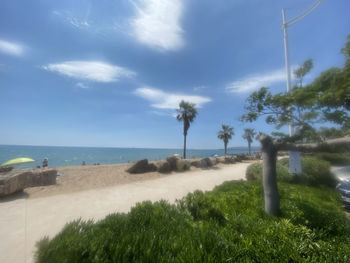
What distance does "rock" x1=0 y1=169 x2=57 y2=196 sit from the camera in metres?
6.33

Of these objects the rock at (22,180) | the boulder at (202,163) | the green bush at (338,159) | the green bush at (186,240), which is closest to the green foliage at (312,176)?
the green bush at (186,240)

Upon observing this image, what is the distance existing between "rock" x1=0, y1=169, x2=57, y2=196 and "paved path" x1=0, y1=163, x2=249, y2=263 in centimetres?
94

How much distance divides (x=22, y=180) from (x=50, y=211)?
3.88 metres

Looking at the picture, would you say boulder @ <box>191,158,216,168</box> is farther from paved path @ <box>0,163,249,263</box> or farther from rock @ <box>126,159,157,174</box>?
paved path @ <box>0,163,249,263</box>

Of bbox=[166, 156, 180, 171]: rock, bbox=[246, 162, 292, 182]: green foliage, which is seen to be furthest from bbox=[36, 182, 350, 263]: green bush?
bbox=[166, 156, 180, 171]: rock

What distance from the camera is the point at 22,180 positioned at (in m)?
7.11

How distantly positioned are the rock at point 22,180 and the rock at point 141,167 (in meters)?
5.53

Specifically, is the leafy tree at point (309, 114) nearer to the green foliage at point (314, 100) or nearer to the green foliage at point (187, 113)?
the green foliage at point (314, 100)

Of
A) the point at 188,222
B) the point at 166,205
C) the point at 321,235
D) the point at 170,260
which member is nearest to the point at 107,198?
the point at 166,205

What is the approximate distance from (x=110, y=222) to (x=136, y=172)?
10471 mm

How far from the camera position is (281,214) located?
148 inches

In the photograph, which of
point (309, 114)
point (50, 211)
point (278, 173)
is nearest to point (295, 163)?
point (278, 173)

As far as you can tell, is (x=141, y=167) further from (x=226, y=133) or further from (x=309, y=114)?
(x=226, y=133)

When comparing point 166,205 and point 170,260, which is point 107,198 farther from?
point 170,260
